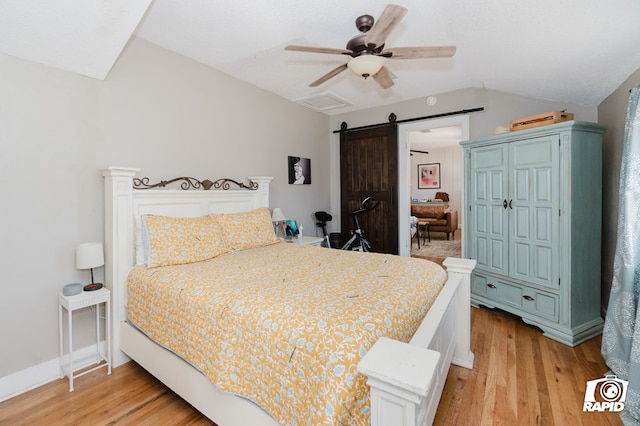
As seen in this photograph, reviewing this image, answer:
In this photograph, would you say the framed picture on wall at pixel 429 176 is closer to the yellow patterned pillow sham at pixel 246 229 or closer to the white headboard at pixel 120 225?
the yellow patterned pillow sham at pixel 246 229

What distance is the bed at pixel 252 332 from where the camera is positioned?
89 cm

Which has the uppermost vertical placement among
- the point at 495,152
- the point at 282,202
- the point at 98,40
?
the point at 98,40

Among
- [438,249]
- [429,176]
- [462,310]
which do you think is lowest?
[438,249]

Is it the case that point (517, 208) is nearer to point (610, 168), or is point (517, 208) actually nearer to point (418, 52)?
point (610, 168)

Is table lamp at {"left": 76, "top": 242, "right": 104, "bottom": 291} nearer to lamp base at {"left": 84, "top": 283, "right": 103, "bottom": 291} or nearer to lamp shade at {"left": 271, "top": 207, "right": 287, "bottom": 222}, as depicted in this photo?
lamp base at {"left": 84, "top": 283, "right": 103, "bottom": 291}

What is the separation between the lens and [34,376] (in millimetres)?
2045

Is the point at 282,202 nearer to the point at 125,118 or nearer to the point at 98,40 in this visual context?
the point at 125,118

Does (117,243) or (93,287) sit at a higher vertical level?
(117,243)

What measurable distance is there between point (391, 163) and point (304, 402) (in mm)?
3756

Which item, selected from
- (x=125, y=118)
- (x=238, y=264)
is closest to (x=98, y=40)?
(x=125, y=118)

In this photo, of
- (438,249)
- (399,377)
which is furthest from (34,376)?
(438,249)

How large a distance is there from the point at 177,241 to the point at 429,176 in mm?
8714

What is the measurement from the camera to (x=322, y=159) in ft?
15.8

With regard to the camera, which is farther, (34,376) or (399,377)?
(34,376)
